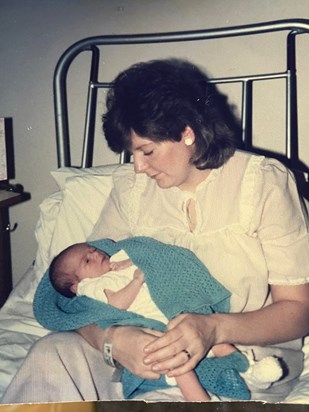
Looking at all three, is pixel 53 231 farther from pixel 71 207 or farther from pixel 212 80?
pixel 212 80

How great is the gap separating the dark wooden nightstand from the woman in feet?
0.70

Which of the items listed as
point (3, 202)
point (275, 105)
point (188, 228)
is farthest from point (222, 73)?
point (3, 202)

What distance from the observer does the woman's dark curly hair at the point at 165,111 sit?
756 mm

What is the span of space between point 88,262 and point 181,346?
0.64ft

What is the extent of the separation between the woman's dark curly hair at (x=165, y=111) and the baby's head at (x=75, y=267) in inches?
7.4

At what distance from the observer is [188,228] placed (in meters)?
0.79

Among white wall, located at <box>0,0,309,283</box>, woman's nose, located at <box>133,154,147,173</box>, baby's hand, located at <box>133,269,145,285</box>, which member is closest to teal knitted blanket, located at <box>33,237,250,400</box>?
baby's hand, located at <box>133,269,145,285</box>

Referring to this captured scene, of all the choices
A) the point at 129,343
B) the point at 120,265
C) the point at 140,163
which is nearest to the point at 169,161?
the point at 140,163

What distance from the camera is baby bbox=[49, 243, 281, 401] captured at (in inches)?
29.0

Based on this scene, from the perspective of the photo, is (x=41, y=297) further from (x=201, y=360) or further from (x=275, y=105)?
(x=275, y=105)

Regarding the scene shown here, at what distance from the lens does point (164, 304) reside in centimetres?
72

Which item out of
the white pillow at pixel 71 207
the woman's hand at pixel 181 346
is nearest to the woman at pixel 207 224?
the woman's hand at pixel 181 346

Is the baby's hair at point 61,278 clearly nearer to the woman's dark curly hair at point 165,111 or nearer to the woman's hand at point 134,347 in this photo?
the woman's hand at point 134,347

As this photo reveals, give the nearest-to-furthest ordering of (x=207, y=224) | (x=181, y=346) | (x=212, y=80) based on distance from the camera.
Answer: (x=181, y=346)
(x=207, y=224)
(x=212, y=80)
